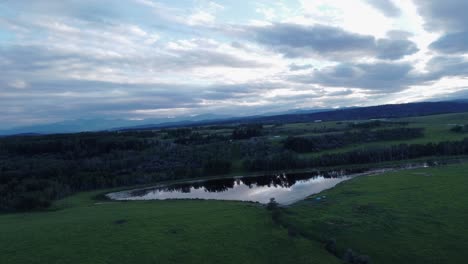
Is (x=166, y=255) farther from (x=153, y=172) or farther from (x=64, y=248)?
(x=153, y=172)

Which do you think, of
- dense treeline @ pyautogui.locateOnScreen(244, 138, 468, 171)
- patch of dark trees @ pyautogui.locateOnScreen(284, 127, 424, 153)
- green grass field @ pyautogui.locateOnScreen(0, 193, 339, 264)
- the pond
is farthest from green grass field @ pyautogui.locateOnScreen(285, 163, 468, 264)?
patch of dark trees @ pyautogui.locateOnScreen(284, 127, 424, 153)

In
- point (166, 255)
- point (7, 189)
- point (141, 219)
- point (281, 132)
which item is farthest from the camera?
point (281, 132)

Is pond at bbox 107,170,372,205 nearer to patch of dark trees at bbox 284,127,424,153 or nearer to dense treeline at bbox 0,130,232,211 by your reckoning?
dense treeline at bbox 0,130,232,211

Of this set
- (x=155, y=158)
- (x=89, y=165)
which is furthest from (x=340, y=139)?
(x=89, y=165)

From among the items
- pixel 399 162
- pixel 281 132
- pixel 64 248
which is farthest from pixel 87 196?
pixel 281 132

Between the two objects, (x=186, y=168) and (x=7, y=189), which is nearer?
(x=7, y=189)

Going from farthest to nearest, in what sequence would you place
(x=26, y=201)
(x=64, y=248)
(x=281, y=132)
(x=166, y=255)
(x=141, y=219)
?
(x=281, y=132)
(x=26, y=201)
(x=141, y=219)
(x=64, y=248)
(x=166, y=255)

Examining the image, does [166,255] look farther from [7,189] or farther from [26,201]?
[7,189]

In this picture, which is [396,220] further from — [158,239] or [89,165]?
[89,165]
